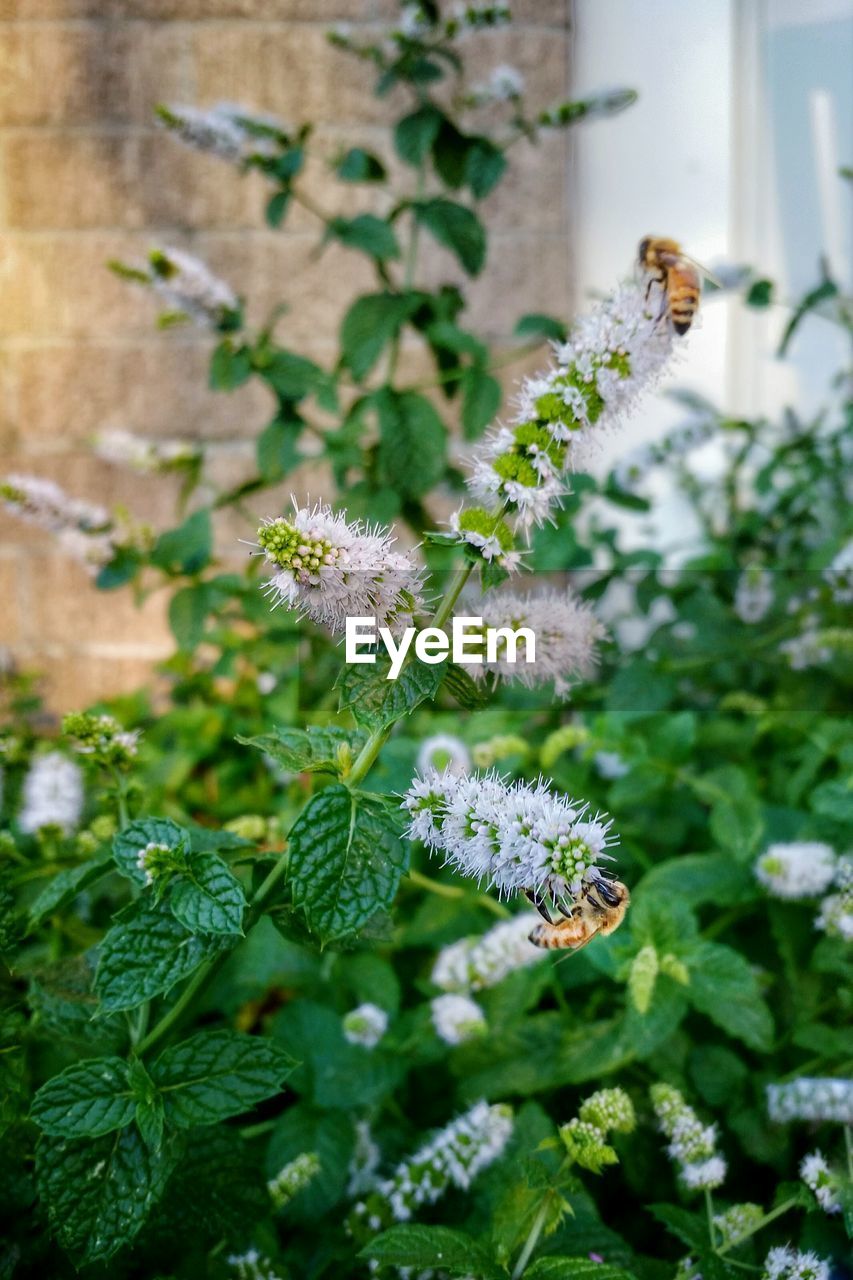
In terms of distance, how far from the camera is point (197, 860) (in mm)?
525

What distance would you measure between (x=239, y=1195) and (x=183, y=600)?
678mm

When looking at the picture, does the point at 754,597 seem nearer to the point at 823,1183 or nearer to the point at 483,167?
the point at 483,167

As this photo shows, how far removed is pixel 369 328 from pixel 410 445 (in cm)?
14

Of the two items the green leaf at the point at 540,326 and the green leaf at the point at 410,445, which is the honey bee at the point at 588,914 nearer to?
the green leaf at the point at 410,445

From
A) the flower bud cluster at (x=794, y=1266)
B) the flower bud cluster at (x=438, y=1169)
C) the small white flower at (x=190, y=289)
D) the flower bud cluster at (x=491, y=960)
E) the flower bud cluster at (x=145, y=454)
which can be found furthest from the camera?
the flower bud cluster at (x=145, y=454)

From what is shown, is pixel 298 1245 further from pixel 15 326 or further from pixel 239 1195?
pixel 15 326

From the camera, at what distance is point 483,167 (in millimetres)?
1083

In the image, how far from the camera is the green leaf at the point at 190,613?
3.70ft

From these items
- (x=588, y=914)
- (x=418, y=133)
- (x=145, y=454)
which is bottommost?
(x=588, y=914)

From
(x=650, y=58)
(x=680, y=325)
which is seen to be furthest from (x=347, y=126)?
(x=680, y=325)

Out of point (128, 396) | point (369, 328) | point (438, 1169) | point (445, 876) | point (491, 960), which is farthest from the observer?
point (128, 396)

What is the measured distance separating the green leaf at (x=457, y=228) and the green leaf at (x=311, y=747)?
0.71 meters

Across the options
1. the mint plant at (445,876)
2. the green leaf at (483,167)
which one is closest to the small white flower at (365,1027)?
the mint plant at (445,876)

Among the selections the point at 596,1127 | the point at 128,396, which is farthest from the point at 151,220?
the point at 596,1127
